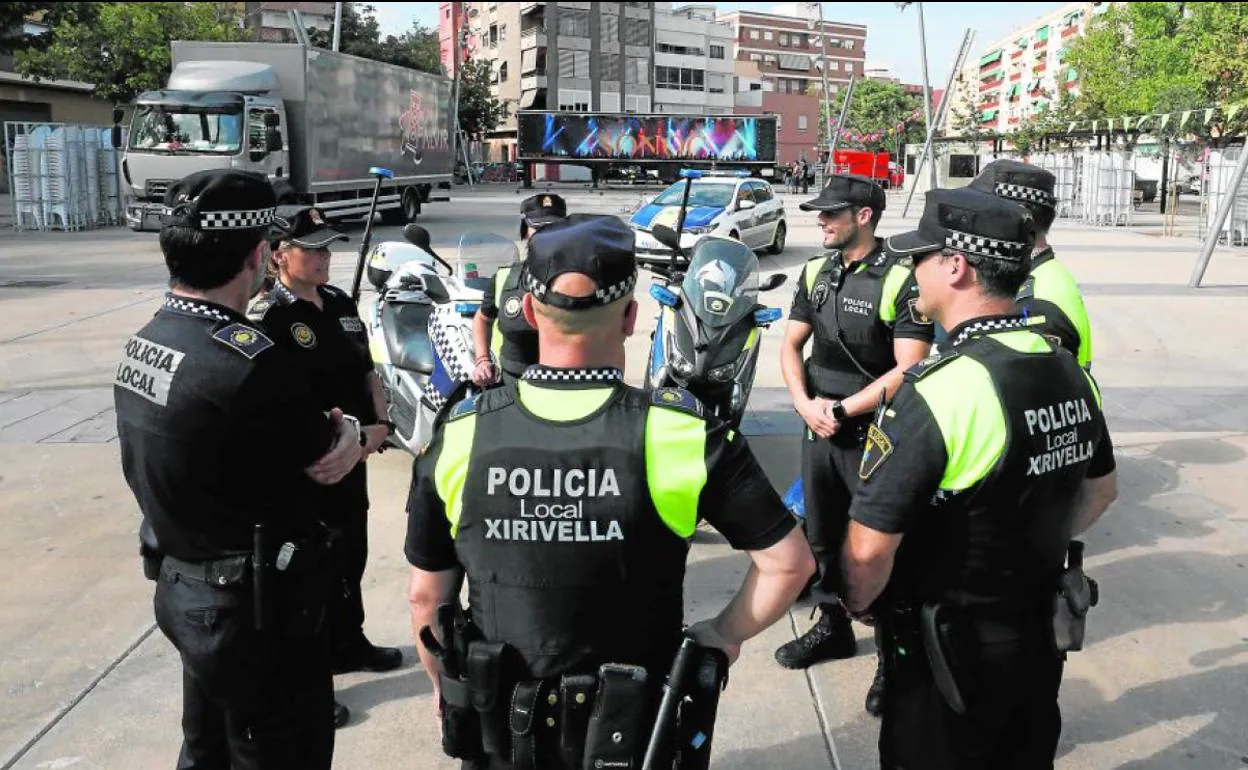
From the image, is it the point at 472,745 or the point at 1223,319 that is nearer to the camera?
the point at 472,745

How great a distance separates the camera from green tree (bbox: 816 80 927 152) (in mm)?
78875

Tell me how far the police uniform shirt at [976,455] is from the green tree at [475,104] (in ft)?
201

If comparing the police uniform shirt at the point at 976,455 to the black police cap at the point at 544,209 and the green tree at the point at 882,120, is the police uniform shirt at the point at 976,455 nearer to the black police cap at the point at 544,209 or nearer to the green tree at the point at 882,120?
the black police cap at the point at 544,209

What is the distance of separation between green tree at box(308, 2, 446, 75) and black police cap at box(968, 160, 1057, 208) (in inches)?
2090

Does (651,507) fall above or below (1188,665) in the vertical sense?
above

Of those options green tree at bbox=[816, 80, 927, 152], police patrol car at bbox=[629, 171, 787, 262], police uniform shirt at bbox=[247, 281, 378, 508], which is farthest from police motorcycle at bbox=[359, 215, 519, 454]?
green tree at bbox=[816, 80, 927, 152]

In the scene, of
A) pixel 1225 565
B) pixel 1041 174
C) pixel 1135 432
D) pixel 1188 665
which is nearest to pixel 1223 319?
pixel 1135 432

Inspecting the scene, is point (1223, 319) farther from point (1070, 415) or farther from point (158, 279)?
point (158, 279)

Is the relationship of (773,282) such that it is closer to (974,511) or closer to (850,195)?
(850,195)

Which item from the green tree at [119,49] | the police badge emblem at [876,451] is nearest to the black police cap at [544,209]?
the police badge emblem at [876,451]

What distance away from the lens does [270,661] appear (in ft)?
8.02

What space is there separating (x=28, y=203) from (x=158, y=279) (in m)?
9.66

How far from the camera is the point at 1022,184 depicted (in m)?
3.24

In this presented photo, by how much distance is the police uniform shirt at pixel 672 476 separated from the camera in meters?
1.83
